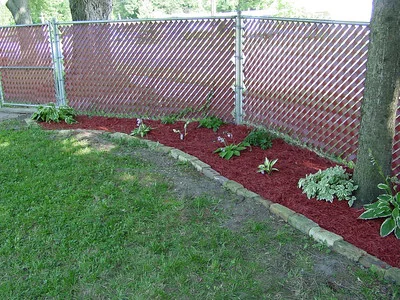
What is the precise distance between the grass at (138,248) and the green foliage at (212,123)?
177 centimetres

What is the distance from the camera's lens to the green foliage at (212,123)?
5.83m

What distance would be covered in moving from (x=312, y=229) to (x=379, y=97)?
1.19 m

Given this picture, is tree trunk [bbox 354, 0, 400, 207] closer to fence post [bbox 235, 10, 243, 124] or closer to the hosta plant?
the hosta plant

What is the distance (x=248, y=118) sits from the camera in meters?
5.85

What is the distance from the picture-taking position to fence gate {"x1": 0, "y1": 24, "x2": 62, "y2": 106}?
759 cm

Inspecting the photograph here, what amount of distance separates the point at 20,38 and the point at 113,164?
493cm

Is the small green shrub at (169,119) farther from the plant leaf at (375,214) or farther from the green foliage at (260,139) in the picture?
the plant leaf at (375,214)

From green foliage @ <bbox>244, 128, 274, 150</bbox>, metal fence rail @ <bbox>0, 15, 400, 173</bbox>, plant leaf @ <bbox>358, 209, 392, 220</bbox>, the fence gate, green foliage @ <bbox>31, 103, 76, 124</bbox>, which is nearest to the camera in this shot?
plant leaf @ <bbox>358, 209, 392, 220</bbox>

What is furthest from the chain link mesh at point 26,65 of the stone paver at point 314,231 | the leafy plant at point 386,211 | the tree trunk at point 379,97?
the leafy plant at point 386,211

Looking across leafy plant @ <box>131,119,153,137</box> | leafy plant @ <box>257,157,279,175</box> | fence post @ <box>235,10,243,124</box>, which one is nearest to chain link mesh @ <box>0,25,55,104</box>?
leafy plant @ <box>131,119,153,137</box>

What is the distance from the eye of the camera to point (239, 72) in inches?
228

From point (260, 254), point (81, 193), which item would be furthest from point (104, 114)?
point (260, 254)

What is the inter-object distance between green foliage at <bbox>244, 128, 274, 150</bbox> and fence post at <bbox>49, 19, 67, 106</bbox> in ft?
13.8

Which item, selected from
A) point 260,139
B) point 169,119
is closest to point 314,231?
point 260,139
